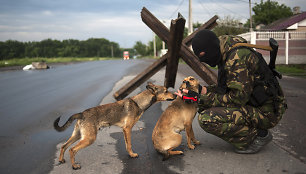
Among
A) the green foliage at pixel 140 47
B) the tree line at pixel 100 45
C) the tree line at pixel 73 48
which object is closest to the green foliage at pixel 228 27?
the tree line at pixel 100 45

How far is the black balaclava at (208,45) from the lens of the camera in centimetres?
341

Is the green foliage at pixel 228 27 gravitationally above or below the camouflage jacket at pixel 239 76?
above

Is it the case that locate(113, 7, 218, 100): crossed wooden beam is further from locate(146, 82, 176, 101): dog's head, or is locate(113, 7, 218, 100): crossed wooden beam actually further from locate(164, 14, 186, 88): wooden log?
locate(146, 82, 176, 101): dog's head

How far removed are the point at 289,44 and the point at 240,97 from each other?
19222 mm

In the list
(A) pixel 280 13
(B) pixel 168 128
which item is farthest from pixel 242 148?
(A) pixel 280 13

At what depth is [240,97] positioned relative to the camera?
3361mm

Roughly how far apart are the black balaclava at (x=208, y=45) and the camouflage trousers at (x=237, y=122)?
71 cm

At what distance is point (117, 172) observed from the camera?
3246 mm

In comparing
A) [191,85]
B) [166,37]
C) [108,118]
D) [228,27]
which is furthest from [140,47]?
[108,118]

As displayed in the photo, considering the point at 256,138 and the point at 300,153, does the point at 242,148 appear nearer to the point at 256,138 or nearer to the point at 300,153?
the point at 256,138

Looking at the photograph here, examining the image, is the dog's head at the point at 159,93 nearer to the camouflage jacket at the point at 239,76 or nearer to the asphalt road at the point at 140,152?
the camouflage jacket at the point at 239,76

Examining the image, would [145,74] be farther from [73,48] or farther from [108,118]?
[73,48]

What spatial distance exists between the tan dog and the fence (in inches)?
699

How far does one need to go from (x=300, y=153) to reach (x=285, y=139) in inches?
25.5
